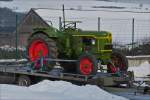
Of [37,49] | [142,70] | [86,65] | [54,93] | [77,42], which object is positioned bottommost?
[54,93]

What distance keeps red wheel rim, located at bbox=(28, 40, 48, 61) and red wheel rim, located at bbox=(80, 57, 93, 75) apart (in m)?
1.39

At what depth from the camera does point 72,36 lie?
17375mm

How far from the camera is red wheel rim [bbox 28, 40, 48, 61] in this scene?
1739 cm

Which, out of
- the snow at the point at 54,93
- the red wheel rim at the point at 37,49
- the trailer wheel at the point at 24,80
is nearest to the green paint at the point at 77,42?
the red wheel rim at the point at 37,49

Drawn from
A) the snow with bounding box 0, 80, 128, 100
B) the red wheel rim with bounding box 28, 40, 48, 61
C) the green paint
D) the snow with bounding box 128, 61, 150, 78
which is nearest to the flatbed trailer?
the red wheel rim with bounding box 28, 40, 48, 61

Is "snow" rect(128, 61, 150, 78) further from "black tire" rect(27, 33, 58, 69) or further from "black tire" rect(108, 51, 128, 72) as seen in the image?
"black tire" rect(27, 33, 58, 69)

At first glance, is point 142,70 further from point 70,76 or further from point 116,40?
point 116,40

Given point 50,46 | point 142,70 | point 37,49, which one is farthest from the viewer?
point 142,70

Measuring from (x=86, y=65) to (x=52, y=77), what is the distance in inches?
44.4

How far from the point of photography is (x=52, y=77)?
16.5 metres

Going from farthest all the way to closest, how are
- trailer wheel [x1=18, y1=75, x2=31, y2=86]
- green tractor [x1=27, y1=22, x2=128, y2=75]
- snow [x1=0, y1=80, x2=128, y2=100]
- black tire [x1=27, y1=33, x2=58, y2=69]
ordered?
green tractor [x1=27, y1=22, x2=128, y2=75] < black tire [x1=27, y1=33, x2=58, y2=69] < trailer wheel [x1=18, y1=75, x2=31, y2=86] < snow [x1=0, y1=80, x2=128, y2=100]

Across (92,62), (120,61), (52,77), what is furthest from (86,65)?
(120,61)

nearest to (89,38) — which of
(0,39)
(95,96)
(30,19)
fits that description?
(95,96)

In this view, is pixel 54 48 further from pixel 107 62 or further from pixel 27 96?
pixel 27 96
